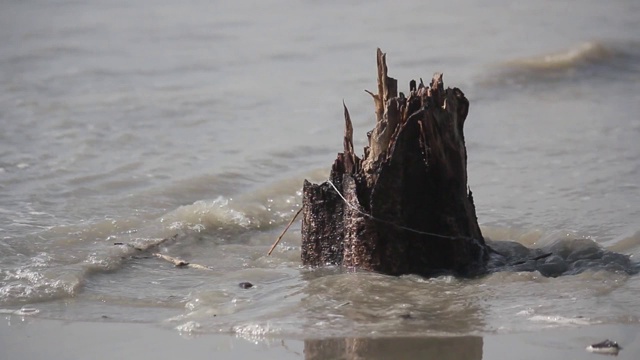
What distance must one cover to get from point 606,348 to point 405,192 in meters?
1.43

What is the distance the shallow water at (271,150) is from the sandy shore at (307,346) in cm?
Answer: 11

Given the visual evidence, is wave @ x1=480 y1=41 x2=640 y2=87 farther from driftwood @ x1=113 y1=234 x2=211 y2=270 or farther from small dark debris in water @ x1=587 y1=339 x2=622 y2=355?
small dark debris in water @ x1=587 y1=339 x2=622 y2=355

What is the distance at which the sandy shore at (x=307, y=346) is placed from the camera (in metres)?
4.11

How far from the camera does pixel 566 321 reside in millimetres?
4430

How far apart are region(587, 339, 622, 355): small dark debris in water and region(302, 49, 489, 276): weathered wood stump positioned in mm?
1188

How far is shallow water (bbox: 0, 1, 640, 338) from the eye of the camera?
489 centimetres

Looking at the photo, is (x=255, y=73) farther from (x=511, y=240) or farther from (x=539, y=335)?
(x=539, y=335)

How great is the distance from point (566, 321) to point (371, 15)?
36.6 ft

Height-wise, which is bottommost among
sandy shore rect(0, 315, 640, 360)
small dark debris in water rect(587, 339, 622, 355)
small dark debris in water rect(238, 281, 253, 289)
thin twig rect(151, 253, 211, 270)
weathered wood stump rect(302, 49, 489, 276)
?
sandy shore rect(0, 315, 640, 360)

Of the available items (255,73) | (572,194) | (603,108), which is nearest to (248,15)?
(255,73)

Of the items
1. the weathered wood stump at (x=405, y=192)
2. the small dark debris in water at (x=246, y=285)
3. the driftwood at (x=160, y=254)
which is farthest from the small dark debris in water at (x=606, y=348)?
the driftwood at (x=160, y=254)

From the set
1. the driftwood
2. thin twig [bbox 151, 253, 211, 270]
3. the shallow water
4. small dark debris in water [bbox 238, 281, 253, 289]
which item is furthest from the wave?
small dark debris in water [bbox 238, 281, 253, 289]

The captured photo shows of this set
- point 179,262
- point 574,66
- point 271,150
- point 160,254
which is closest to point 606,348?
point 179,262

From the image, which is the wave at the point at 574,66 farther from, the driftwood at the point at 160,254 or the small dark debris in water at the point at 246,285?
the small dark debris in water at the point at 246,285
